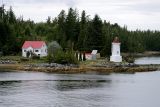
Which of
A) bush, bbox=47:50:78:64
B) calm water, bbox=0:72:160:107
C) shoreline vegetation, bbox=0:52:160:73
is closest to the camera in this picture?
calm water, bbox=0:72:160:107


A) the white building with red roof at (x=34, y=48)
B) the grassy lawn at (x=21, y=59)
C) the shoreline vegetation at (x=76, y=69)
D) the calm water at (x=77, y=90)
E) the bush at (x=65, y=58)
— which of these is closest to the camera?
the calm water at (x=77, y=90)

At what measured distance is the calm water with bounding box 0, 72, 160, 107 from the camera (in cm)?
4531

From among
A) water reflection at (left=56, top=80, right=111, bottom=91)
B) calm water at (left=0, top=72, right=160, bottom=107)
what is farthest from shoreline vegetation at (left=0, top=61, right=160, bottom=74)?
water reflection at (left=56, top=80, right=111, bottom=91)

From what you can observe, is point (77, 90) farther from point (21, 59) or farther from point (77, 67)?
point (21, 59)

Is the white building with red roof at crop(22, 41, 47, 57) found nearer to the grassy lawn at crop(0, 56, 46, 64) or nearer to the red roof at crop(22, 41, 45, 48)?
the red roof at crop(22, 41, 45, 48)

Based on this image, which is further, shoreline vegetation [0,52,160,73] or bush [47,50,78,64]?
bush [47,50,78,64]

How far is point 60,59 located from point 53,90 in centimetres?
3011

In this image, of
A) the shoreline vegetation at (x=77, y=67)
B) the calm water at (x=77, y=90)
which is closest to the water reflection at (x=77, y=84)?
the calm water at (x=77, y=90)

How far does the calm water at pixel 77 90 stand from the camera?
45.3 m

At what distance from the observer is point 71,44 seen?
345ft

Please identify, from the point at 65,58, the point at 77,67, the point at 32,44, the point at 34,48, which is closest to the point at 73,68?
the point at 77,67

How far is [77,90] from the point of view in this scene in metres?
53.8

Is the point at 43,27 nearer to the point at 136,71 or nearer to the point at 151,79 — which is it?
the point at 136,71

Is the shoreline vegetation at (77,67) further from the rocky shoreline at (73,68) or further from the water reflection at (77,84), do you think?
the water reflection at (77,84)
